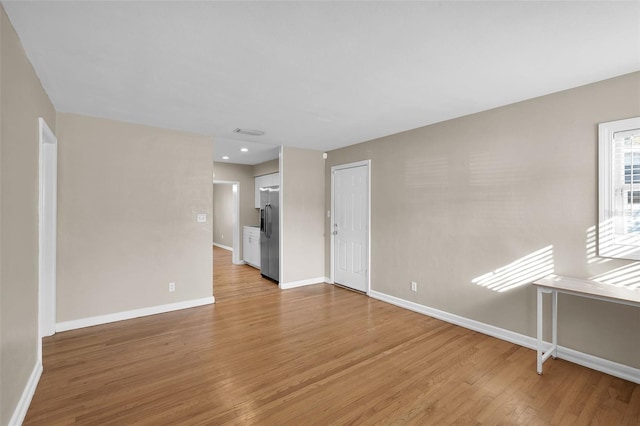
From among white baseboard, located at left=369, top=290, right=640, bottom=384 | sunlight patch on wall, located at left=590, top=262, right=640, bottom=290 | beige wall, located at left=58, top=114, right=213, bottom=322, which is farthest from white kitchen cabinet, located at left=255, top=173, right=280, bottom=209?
sunlight patch on wall, located at left=590, top=262, right=640, bottom=290

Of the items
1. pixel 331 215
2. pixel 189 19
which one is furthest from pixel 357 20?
pixel 331 215

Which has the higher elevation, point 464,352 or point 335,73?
point 335,73

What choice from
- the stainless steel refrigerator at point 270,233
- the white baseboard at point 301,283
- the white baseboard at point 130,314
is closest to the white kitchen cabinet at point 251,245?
the stainless steel refrigerator at point 270,233

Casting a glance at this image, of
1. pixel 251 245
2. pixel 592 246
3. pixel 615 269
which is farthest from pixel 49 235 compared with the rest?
pixel 615 269

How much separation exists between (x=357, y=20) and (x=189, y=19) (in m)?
0.98

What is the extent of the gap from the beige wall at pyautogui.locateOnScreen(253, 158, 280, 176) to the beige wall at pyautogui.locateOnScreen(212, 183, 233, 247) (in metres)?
2.73

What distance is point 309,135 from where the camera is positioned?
4.39 meters

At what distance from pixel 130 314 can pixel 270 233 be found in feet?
8.44

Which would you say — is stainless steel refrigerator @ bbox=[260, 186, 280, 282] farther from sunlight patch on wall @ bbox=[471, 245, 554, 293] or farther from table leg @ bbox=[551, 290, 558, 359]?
table leg @ bbox=[551, 290, 558, 359]

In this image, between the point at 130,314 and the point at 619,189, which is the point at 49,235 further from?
the point at 619,189

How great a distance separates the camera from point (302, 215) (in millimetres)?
5316

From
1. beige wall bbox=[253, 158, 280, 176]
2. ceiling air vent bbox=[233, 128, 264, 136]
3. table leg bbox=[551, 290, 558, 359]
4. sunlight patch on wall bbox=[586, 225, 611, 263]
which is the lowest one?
table leg bbox=[551, 290, 558, 359]

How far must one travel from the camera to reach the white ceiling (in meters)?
1.65

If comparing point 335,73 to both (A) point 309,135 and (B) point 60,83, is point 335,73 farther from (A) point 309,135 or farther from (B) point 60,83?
(B) point 60,83
